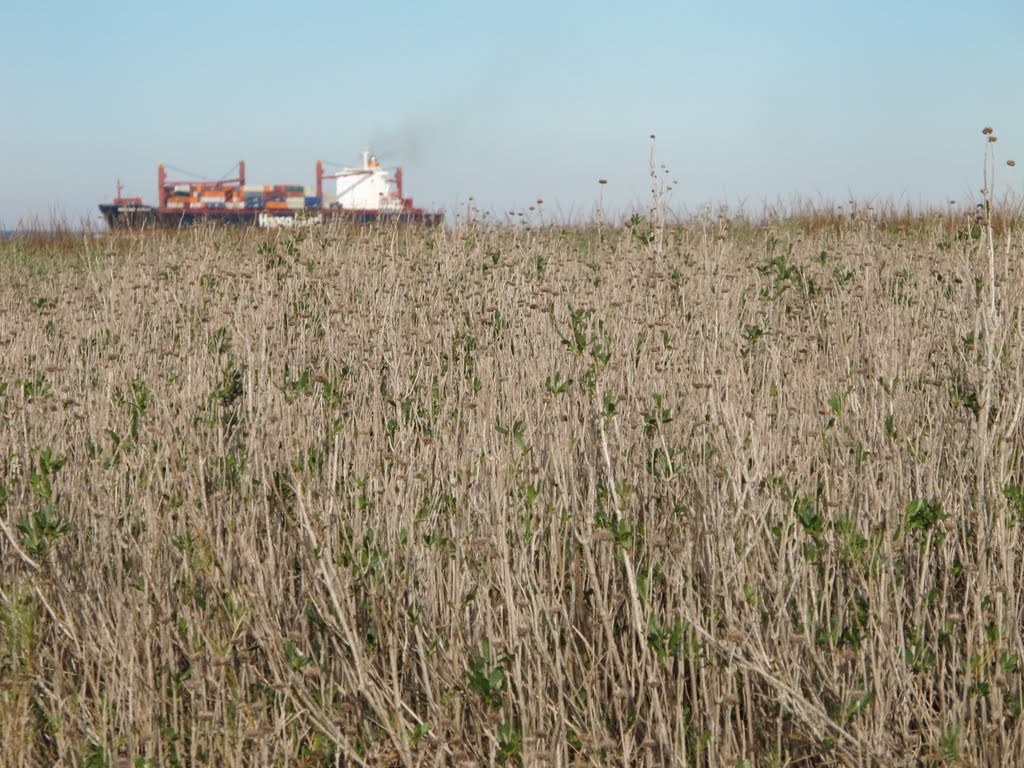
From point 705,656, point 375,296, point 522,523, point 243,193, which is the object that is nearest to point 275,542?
point 522,523

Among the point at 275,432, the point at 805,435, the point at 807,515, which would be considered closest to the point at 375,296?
the point at 275,432

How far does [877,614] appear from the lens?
7.10 ft

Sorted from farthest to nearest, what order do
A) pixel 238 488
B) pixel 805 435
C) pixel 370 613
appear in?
pixel 238 488 < pixel 805 435 < pixel 370 613

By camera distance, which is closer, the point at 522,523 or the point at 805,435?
the point at 522,523

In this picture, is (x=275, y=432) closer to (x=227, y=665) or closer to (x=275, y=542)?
(x=275, y=542)


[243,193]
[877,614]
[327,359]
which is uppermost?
[243,193]

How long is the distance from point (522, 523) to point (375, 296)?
3361 mm

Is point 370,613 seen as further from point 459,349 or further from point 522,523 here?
point 459,349

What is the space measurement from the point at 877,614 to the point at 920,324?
299 cm

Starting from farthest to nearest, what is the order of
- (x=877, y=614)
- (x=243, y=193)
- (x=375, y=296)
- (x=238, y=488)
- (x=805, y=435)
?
(x=243, y=193)
(x=375, y=296)
(x=238, y=488)
(x=805, y=435)
(x=877, y=614)

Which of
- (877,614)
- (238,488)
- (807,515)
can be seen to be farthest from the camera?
(238,488)

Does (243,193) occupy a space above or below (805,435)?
above

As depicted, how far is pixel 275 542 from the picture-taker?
3.01 meters

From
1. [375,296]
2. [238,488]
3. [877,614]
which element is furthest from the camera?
[375,296]
